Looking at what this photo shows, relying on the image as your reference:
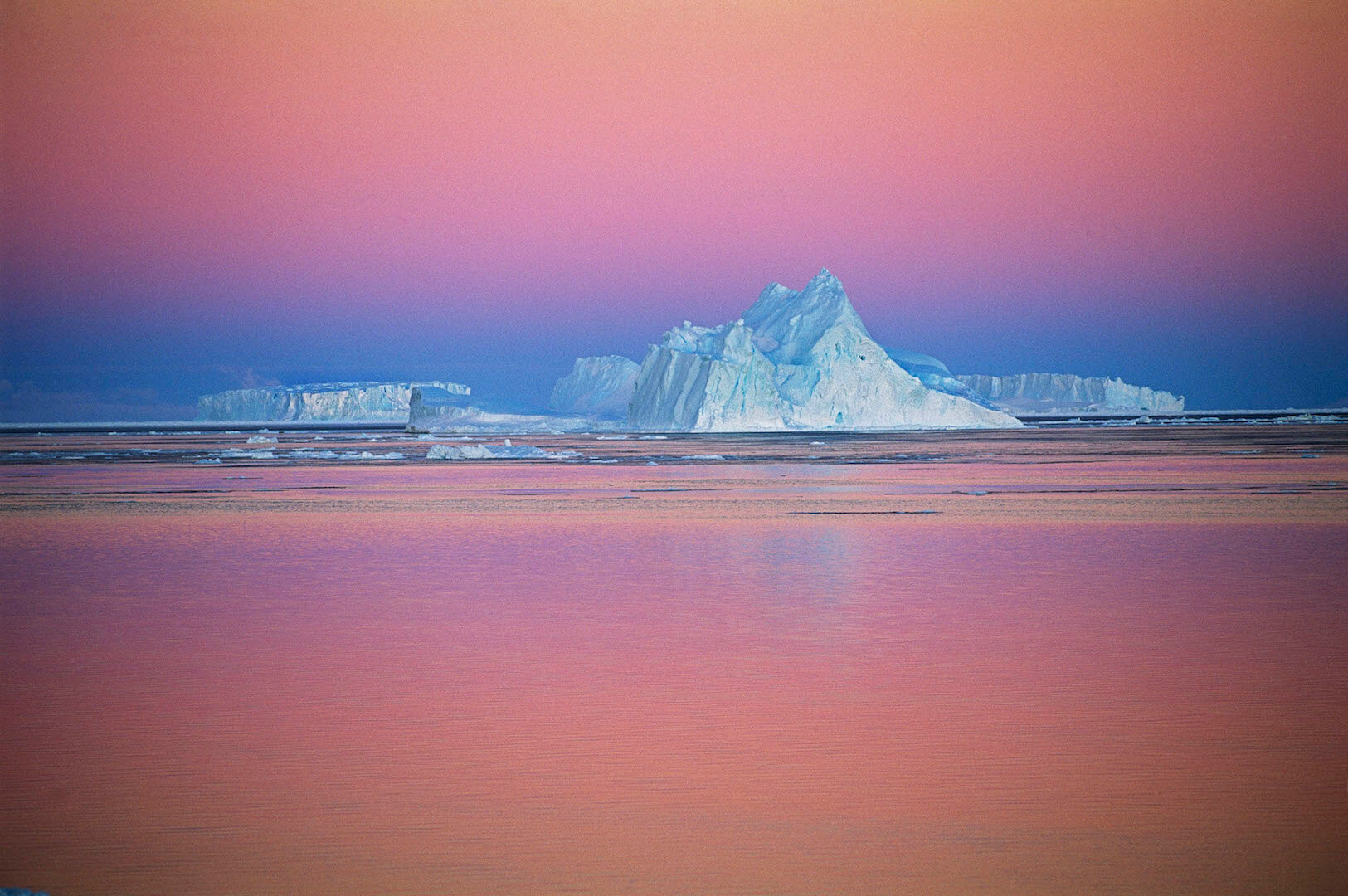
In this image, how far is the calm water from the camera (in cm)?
463

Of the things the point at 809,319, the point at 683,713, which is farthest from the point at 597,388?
the point at 683,713

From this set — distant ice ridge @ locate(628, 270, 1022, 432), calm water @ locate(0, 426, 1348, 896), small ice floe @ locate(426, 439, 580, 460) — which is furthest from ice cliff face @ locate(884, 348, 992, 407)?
calm water @ locate(0, 426, 1348, 896)

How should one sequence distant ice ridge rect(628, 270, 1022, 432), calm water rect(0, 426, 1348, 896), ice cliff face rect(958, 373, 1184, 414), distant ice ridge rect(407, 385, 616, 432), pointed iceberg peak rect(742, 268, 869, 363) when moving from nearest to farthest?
calm water rect(0, 426, 1348, 896) → distant ice ridge rect(628, 270, 1022, 432) → pointed iceberg peak rect(742, 268, 869, 363) → distant ice ridge rect(407, 385, 616, 432) → ice cliff face rect(958, 373, 1184, 414)

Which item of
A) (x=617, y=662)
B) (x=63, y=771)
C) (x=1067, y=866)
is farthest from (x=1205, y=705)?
(x=63, y=771)

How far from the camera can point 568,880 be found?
14.5 ft

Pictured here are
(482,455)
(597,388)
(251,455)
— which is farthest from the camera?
(597,388)

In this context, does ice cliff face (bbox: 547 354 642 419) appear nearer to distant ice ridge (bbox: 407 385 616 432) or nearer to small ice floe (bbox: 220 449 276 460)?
distant ice ridge (bbox: 407 385 616 432)

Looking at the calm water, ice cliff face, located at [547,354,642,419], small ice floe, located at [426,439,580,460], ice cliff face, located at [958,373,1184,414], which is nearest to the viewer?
the calm water

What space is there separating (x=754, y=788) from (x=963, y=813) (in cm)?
84

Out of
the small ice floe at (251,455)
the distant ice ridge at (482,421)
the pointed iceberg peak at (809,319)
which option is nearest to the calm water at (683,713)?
the small ice floe at (251,455)

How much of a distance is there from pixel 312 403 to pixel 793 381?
6391 centimetres

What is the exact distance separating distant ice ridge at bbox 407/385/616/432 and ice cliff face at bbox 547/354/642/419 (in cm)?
224

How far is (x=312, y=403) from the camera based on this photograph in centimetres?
11325

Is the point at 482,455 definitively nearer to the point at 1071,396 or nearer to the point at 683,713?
the point at 683,713
